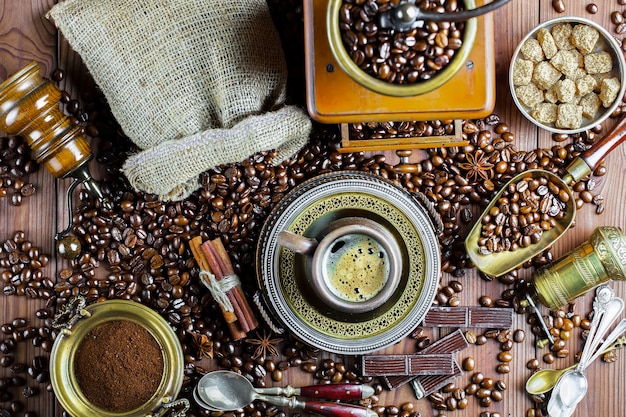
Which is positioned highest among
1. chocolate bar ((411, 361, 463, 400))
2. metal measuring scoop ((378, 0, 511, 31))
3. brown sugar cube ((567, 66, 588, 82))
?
metal measuring scoop ((378, 0, 511, 31))

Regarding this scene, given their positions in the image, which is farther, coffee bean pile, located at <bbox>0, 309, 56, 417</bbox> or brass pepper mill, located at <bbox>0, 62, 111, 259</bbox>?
coffee bean pile, located at <bbox>0, 309, 56, 417</bbox>

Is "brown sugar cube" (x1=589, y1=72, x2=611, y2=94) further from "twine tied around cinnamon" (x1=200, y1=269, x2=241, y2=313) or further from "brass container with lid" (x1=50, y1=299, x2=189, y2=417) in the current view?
"brass container with lid" (x1=50, y1=299, x2=189, y2=417)

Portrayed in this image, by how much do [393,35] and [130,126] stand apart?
2.20 ft

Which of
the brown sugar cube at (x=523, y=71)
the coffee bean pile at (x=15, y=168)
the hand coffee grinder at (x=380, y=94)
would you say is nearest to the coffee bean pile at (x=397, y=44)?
the hand coffee grinder at (x=380, y=94)

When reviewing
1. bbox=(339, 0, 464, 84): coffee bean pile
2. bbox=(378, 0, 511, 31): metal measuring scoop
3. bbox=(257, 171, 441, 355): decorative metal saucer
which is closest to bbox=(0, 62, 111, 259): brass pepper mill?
bbox=(257, 171, 441, 355): decorative metal saucer

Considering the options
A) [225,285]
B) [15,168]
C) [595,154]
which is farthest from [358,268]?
[15,168]

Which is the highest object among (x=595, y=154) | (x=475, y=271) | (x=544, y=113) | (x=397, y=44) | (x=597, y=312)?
(x=397, y=44)

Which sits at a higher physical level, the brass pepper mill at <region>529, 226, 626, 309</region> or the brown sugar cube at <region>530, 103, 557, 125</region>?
the brown sugar cube at <region>530, 103, 557, 125</region>

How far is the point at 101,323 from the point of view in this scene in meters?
1.67

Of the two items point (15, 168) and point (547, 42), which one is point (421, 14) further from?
point (15, 168)

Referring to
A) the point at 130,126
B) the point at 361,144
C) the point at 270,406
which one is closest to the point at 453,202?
the point at 361,144

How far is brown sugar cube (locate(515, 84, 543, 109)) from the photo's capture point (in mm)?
1734

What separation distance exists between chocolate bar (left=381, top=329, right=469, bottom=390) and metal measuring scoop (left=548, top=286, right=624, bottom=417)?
0.85ft

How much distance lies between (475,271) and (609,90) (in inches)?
20.5
